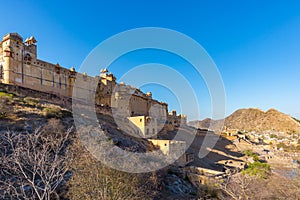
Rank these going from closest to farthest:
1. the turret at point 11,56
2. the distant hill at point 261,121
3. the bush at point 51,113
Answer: the bush at point 51,113 < the turret at point 11,56 < the distant hill at point 261,121

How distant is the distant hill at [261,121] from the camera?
5165 inches

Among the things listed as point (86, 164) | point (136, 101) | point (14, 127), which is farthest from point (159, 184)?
point (136, 101)

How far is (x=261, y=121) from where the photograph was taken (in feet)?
481

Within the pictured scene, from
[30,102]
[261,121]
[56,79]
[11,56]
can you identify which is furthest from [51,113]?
[261,121]

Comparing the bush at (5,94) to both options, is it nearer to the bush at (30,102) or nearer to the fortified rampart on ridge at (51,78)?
the bush at (30,102)

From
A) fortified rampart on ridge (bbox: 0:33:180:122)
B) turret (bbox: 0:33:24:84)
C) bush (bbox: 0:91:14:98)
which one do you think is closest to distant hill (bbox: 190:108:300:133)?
fortified rampart on ridge (bbox: 0:33:180:122)

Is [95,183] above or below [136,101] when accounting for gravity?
below

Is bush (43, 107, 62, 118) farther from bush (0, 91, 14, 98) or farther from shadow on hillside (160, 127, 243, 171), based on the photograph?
shadow on hillside (160, 127, 243, 171)

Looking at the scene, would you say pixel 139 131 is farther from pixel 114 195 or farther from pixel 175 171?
pixel 114 195

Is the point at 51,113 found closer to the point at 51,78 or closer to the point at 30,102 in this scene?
the point at 30,102

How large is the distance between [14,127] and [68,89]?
57.0 ft

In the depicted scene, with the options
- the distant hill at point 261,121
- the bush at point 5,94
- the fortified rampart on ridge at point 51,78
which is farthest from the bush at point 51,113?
the distant hill at point 261,121

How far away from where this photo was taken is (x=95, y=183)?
7.94 metres

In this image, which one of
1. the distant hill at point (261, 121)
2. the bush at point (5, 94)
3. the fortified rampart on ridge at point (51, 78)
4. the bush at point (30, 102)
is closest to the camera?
the bush at point (5, 94)
